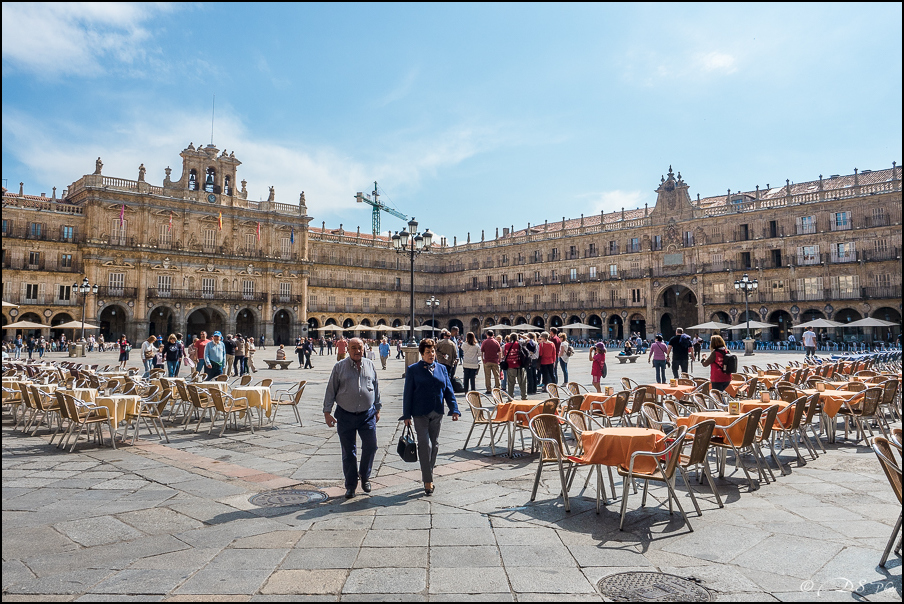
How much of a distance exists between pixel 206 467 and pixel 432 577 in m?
3.71

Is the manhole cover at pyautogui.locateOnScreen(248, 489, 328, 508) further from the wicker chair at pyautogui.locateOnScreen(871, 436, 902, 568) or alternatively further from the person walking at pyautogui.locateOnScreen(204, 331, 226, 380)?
the person walking at pyautogui.locateOnScreen(204, 331, 226, 380)

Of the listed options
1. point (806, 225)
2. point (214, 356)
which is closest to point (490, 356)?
point (214, 356)

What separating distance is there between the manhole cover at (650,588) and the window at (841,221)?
39864 mm

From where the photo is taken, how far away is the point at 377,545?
389 cm

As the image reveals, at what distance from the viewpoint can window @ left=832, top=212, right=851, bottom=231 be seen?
118ft

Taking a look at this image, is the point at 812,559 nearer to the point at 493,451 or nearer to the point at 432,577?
the point at 432,577

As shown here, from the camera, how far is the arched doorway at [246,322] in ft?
146

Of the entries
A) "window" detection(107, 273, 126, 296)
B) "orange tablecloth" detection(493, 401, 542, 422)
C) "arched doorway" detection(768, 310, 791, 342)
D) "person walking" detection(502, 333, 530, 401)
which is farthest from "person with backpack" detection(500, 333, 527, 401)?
"window" detection(107, 273, 126, 296)

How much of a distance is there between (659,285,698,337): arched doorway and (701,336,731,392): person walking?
3644 centimetres

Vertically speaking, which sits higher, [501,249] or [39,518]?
[501,249]

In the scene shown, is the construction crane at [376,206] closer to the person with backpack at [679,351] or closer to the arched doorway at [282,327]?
the arched doorway at [282,327]

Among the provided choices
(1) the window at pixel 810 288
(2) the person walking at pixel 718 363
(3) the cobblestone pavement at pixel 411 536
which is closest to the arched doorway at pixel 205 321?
(1) the window at pixel 810 288

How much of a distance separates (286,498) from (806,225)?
40.5 meters

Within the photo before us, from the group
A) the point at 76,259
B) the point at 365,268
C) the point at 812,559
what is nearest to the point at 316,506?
Result: the point at 812,559
